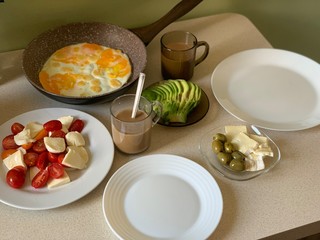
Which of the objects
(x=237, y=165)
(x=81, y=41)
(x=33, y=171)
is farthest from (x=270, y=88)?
(x=33, y=171)

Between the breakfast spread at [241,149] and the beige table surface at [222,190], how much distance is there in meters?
0.04

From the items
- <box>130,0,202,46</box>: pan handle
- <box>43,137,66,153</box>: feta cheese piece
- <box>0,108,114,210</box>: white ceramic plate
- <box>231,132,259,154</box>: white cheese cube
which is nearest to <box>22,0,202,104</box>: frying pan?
<box>130,0,202,46</box>: pan handle

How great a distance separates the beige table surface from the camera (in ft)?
2.98

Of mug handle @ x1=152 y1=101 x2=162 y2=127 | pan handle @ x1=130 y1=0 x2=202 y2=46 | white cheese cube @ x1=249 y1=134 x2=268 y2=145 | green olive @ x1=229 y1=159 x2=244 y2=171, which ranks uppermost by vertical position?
pan handle @ x1=130 y1=0 x2=202 y2=46

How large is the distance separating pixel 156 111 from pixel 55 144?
0.26 metres

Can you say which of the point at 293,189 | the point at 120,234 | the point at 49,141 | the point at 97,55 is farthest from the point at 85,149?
the point at 293,189

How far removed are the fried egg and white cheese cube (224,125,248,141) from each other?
32cm

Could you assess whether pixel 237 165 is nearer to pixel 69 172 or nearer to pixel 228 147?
pixel 228 147

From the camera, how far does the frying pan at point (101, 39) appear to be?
121 centimetres

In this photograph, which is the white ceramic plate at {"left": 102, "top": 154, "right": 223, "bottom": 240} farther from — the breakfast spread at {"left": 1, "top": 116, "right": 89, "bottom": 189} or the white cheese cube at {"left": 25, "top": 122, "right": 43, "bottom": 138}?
the white cheese cube at {"left": 25, "top": 122, "right": 43, "bottom": 138}

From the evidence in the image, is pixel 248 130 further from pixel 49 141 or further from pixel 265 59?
pixel 49 141

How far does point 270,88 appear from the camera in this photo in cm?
124

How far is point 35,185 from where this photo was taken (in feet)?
3.13

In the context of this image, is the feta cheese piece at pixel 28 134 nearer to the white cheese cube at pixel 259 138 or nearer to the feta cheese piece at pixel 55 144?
the feta cheese piece at pixel 55 144
